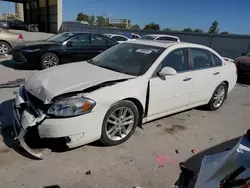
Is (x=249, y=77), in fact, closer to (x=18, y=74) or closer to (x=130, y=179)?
(x=130, y=179)

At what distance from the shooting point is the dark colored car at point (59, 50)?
727 cm

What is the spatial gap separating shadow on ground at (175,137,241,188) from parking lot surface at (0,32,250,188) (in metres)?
0.01

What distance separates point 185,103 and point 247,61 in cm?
581

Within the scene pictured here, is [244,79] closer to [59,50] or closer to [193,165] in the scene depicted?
[193,165]

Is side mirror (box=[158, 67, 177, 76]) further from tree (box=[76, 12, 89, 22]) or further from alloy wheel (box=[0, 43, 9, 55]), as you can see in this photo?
tree (box=[76, 12, 89, 22])

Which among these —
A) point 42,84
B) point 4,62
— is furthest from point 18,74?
point 42,84

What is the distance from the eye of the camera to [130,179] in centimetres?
262

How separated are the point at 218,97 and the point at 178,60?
176cm

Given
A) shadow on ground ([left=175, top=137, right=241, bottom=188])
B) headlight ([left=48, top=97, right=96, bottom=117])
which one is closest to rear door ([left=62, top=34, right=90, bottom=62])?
headlight ([left=48, top=97, right=96, bottom=117])

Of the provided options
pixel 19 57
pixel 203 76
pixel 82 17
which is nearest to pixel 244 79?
pixel 203 76

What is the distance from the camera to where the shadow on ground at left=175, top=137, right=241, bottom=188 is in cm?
242

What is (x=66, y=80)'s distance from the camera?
3133 mm

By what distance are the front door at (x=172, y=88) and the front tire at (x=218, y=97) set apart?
1.02 m

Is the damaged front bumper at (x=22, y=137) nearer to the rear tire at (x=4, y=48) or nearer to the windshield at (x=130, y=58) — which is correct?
the windshield at (x=130, y=58)
